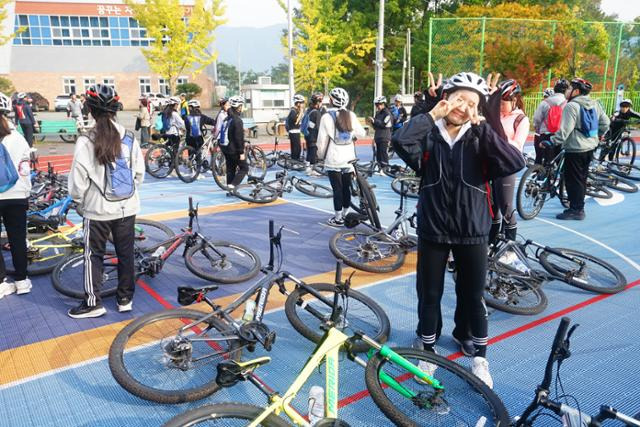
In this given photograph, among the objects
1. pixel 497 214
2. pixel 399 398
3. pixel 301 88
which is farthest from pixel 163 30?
pixel 399 398

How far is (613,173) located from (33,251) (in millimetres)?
11158

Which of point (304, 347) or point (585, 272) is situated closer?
point (304, 347)

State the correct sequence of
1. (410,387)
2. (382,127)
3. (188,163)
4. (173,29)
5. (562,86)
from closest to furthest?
(410,387)
(562,86)
(188,163)
(382,127)
(173,29)

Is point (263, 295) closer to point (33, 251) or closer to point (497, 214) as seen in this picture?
point (497, 214)

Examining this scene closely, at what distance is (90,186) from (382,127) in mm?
9012

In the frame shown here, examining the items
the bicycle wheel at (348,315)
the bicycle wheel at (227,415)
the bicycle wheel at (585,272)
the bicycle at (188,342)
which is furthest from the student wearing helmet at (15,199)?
the bicycle wheel at (585,272)

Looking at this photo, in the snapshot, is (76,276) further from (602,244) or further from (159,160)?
(159,160)

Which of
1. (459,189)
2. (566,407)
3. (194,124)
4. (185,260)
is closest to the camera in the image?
(566,407)

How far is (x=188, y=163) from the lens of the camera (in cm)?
1155

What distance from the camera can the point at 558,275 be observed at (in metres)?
5.00

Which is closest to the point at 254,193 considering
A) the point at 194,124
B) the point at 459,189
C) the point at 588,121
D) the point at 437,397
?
the point at 194,124

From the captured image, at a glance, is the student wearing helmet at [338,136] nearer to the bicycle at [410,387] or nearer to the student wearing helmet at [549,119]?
the student wearing helmet at [549,119]

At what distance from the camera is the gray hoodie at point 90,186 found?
154 inches

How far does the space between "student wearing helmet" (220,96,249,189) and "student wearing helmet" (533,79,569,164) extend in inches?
228
